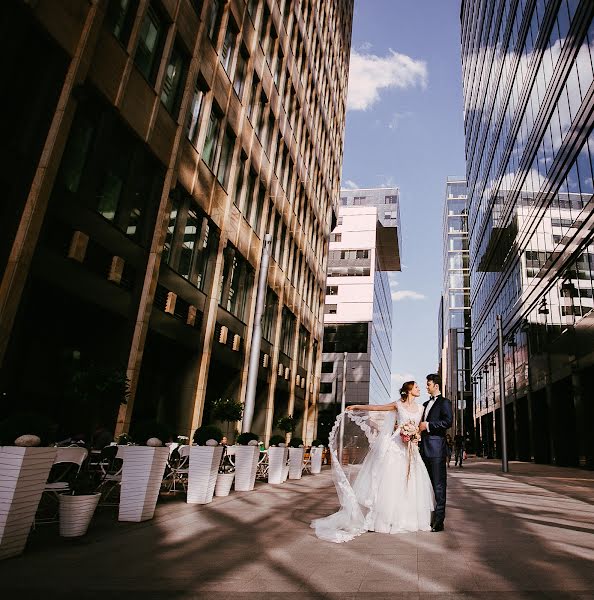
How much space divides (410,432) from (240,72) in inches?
776

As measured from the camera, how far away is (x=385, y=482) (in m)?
7.65

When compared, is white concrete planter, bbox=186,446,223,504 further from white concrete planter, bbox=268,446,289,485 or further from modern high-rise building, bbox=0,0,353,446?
white concrete planter, bbox=268,446,289,485

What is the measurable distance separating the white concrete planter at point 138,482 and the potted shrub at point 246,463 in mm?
5318

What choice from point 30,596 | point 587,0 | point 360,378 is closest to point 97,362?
point 30,596

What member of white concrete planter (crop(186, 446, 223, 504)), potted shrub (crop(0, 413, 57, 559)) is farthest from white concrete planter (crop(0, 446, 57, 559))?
white concrete planter (crop(186, 446, 223, 504))

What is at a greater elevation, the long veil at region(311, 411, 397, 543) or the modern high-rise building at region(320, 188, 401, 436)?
the modern high-rise building at region(320, 188, 401, 436)

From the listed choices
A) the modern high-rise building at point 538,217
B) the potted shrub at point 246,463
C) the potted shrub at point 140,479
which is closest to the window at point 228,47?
the potted shrub at point 246,463

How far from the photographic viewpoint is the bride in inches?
292

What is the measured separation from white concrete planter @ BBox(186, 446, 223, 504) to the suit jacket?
416 centimetres

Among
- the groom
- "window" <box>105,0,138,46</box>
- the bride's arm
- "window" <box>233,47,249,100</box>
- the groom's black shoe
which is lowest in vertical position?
the groom's black shoe

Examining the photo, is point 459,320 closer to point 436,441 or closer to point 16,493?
point 436,441

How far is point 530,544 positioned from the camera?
6383mm

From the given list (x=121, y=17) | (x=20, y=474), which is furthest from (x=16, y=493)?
(x=121, y=17)

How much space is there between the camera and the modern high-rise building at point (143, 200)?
404 inches
